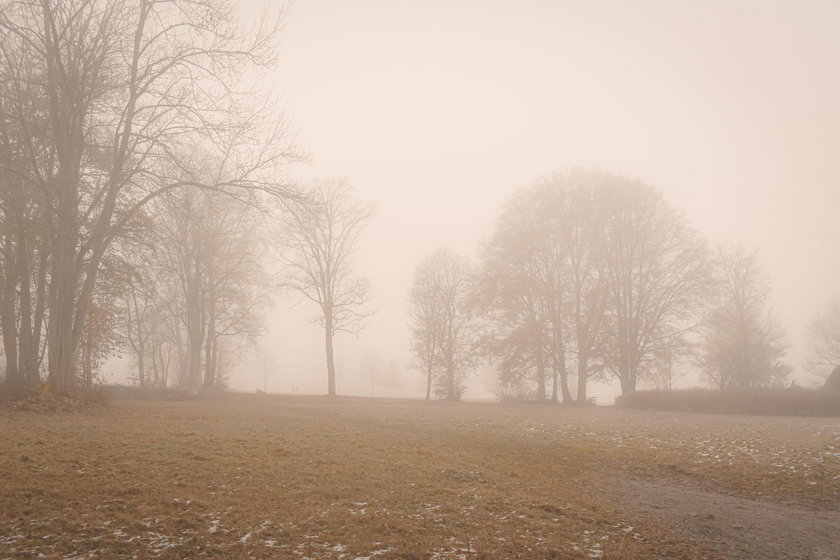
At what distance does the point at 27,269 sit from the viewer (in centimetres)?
1653

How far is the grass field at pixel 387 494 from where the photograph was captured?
219 inches

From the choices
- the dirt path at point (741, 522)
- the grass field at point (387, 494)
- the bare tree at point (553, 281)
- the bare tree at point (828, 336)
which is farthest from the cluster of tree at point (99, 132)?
the bare tree at point (828, 336)

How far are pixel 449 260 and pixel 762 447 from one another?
99.5 ft

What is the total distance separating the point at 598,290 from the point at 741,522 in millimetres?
26134

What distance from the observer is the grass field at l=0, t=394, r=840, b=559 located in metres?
5.56

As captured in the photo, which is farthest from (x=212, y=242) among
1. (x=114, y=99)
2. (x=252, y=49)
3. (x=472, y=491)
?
(x=472, y=491)

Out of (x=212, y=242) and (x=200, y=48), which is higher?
(x=200, y=48)

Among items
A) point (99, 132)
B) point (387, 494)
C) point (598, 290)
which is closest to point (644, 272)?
point (598, 290)

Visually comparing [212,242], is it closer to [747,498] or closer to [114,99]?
[114,99]

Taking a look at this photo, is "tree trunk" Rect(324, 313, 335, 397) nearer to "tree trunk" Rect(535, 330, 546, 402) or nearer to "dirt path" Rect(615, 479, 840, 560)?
"tree trunk" Rect(535, 330, 546, 402)

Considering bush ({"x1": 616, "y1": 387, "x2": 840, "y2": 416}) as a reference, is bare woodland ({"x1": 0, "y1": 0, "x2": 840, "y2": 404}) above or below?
above

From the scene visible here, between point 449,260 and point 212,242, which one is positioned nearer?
point 212,242

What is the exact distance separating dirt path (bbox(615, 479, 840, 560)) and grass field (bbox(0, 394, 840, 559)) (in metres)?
0.04

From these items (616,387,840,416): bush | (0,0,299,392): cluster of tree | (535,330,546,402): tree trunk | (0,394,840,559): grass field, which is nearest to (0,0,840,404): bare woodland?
(0,0,299,392): cluster of tree
